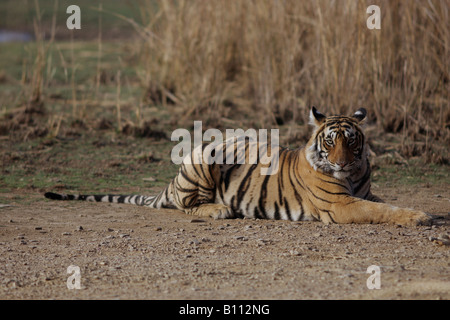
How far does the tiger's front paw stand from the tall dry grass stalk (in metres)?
2.98

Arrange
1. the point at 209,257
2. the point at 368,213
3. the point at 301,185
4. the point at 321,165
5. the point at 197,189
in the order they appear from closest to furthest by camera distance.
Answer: the point at 209,257 → the point at 368,213 → the point at 321,165 → the point at 301,185 → the point at 197,189

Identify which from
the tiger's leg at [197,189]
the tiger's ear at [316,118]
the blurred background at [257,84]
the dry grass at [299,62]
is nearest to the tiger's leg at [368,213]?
the tiger's ear at [316,118]

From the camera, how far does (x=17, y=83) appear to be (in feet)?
38.9

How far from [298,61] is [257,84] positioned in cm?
73

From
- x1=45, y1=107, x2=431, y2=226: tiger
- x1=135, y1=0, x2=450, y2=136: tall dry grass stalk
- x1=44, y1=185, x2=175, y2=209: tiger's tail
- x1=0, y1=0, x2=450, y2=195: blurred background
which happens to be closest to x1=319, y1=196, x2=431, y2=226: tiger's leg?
x1=45, y1=107, x2=431, y2=226: tiger

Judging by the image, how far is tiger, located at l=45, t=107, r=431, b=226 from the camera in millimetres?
5223

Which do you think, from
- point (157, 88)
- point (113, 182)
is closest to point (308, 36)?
point (157, 88)

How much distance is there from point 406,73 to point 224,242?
14.3ft

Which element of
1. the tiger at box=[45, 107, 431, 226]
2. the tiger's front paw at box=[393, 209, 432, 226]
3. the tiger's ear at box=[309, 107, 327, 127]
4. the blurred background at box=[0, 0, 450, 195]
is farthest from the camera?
the blurred background at box=[0, 0, 450, 195]

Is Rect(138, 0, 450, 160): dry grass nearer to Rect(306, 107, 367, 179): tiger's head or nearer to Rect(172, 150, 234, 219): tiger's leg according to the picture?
Rect(306, 107, 367, 179): tiger's head

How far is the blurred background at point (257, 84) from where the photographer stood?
26.4 ft

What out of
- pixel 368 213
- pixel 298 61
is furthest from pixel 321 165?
pixel 298 61

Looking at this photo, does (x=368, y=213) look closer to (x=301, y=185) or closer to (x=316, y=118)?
(x=301, y=185)

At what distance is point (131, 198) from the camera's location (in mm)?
6281
